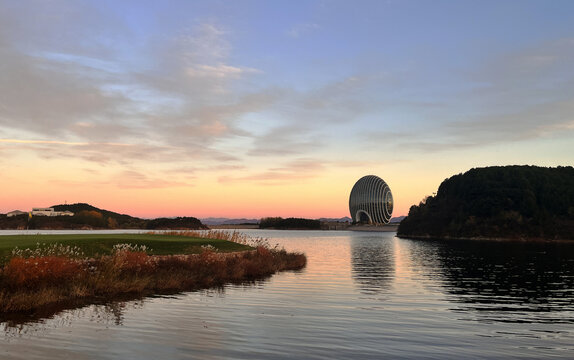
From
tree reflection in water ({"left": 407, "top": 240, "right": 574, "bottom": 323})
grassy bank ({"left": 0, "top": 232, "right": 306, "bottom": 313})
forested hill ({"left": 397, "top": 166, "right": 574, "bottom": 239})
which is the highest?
forested hill ({"left": 397, "top": 166, "right": 574, "bottom": 239})

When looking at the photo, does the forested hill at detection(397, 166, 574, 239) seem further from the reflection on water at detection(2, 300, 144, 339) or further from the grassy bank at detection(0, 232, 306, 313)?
the reflection on water at detection(2, 300, 144, 339)

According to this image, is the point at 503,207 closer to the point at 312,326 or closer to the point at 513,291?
the point at 513,291

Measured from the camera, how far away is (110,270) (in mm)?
22625

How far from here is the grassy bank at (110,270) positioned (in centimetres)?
1855

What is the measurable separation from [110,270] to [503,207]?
485 feet

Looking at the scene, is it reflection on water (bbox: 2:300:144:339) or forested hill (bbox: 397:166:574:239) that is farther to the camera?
forested hill (bbox: 397:166:574:239)

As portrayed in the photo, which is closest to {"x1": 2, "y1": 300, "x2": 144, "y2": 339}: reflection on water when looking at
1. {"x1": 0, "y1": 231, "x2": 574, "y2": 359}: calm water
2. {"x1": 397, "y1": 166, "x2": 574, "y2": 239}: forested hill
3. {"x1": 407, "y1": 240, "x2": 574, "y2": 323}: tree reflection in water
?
{"x1": 0, "y1": 231, "x2": 574, "y2": 359}: calm water

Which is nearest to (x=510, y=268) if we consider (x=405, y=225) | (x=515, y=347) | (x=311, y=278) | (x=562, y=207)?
(x=311, y=278)

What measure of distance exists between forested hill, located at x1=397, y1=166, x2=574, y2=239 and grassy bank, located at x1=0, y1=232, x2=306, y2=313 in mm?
121131

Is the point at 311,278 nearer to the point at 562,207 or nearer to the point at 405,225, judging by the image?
the point at 562,207

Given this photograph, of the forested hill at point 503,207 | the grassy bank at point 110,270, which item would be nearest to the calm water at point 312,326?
the grassy bank at point 110,270

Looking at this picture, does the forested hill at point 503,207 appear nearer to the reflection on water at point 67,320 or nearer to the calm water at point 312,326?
the calm water at point 312,326

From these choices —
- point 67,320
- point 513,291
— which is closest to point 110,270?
point 67,320

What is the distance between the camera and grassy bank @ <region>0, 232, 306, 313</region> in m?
18.5
